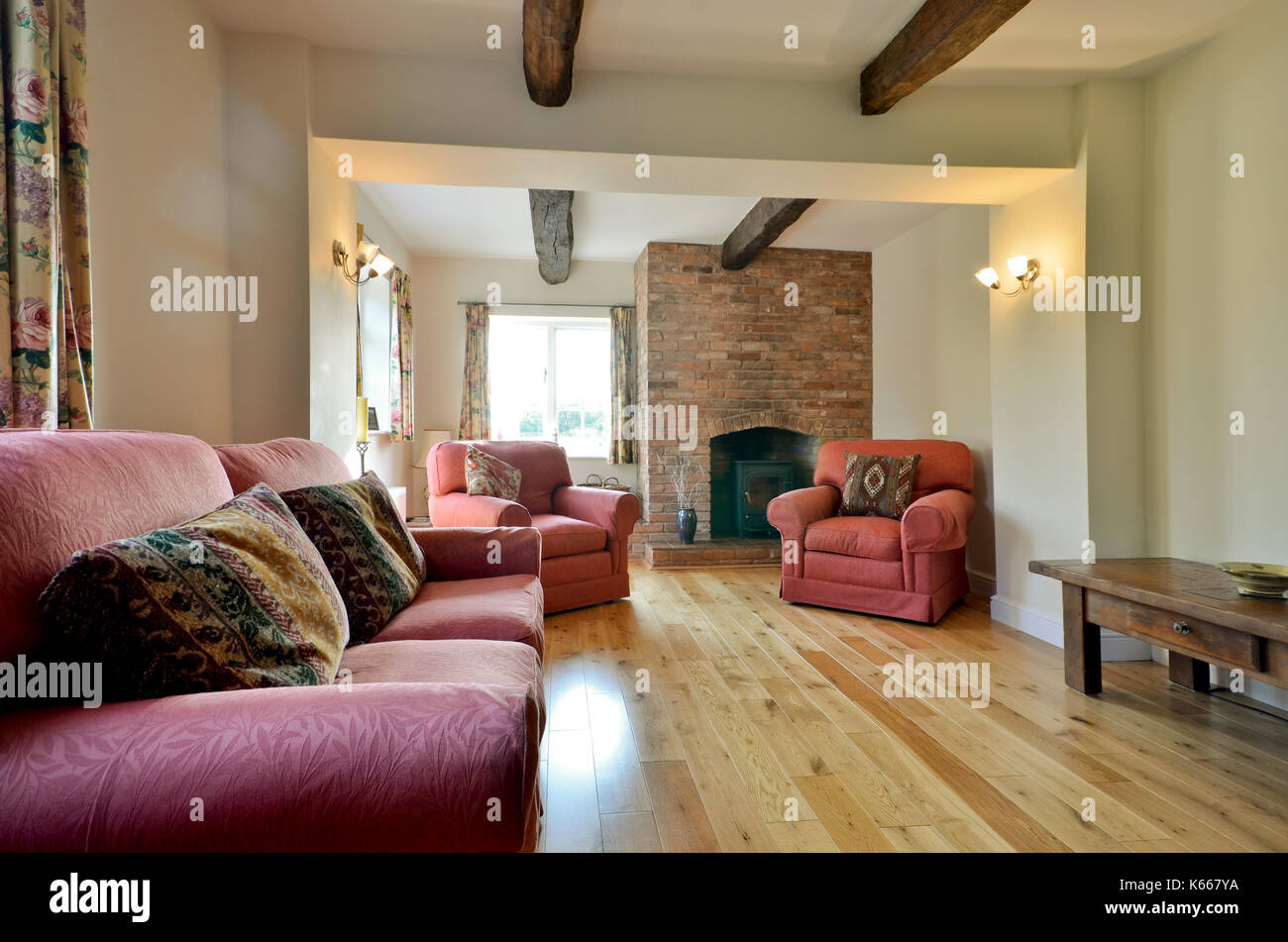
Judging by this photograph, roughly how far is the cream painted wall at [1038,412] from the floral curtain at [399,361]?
14.5ft

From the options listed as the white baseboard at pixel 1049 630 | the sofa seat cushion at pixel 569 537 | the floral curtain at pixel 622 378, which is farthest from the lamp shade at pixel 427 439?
the white baseboard at pixel 1049 630

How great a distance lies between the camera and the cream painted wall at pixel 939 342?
14.2 feet

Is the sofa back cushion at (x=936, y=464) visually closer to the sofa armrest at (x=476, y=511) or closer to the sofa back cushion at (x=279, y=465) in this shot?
the sofa armrest at (x=476, y=511)

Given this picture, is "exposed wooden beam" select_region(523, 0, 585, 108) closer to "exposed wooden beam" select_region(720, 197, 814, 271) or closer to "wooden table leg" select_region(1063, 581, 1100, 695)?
"exposed wooden beam" select_region(720, 197, 814, 271)

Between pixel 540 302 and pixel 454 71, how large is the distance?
11.8ft

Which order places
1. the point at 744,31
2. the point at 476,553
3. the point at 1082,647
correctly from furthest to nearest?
the point at 744,31, the point at 1082,647, the point at 476,553

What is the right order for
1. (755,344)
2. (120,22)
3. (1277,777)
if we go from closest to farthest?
(1277,777) < (120,22) < (755,344)

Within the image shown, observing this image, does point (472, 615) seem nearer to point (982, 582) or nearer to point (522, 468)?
point (522, 468)

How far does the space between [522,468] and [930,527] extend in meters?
2.49

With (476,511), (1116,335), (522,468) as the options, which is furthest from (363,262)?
(1116,335)

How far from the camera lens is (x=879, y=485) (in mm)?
4152
